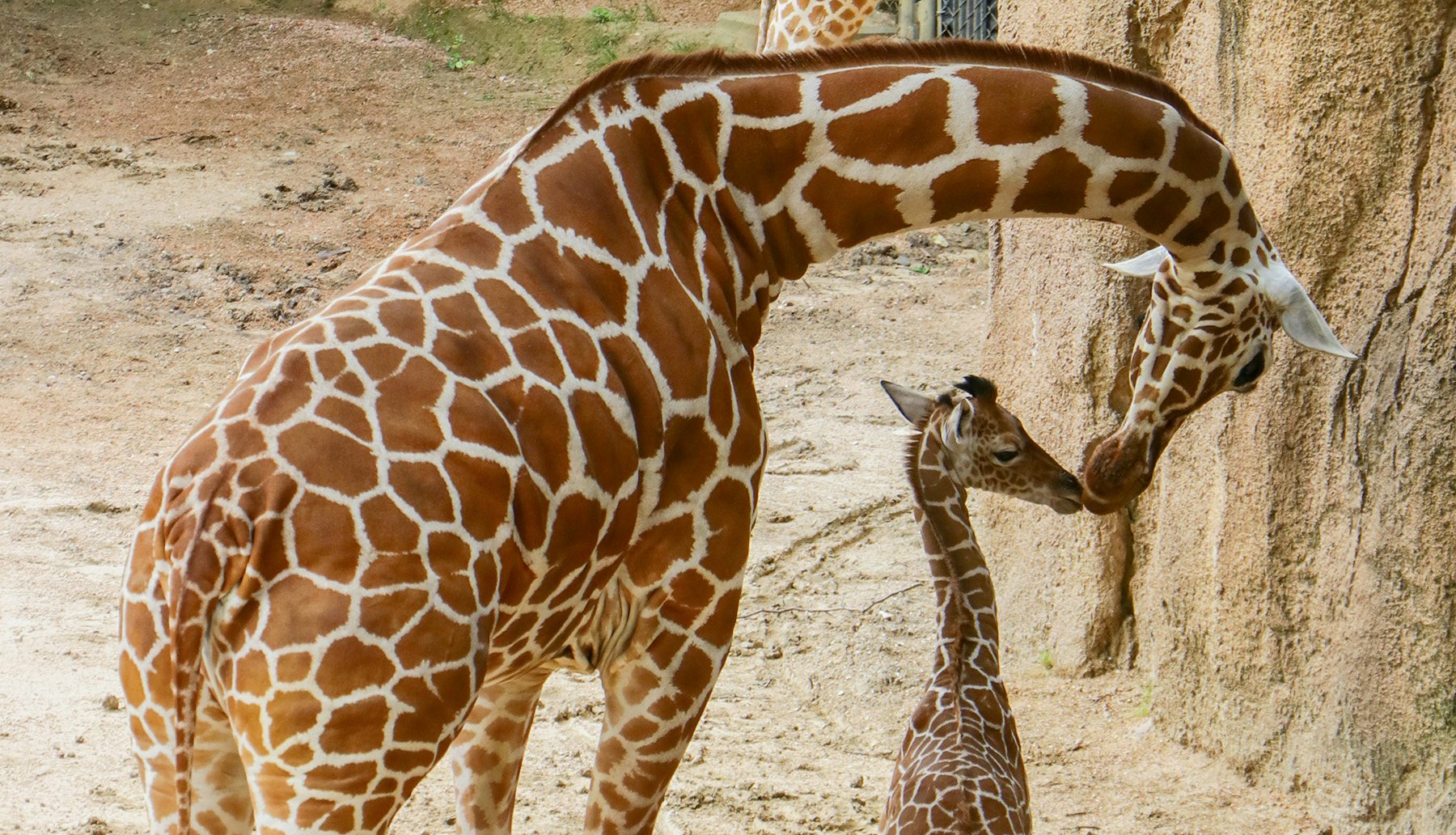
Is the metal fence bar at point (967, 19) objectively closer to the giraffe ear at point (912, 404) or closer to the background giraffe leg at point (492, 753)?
the giraffe ear at point (912, 404)

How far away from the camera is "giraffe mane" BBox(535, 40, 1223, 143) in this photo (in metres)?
3.47

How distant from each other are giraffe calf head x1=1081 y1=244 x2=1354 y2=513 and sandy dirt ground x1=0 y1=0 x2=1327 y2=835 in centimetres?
133

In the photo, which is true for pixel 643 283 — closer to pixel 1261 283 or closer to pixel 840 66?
pixel 840 66

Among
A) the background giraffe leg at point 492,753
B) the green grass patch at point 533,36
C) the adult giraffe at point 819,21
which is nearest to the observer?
the background giraffe leg at point 492,753

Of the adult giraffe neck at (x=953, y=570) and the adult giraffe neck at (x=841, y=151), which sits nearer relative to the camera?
the adult giraffe neck at (x=841, y=151)

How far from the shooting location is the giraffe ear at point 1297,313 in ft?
12.5

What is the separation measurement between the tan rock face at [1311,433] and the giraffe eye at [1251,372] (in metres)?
0.51

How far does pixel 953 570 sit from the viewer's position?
457 centimetres

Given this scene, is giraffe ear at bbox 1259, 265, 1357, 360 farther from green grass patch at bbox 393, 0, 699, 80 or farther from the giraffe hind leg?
green grass patch at bbox 393, 0, 699, 80

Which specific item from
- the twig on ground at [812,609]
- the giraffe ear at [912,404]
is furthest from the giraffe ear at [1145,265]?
the twig on ground at [812,609]

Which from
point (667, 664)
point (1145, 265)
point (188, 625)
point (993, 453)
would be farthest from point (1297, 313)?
point (188, 625)

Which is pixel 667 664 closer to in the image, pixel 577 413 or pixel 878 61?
pixel 577 413

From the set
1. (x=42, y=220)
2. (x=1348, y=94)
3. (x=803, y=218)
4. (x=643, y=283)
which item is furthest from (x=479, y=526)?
(x=42, y=220)

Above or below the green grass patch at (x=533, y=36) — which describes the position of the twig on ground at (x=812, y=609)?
below
